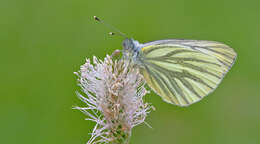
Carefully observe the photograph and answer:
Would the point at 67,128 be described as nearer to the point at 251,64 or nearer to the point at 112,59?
the point at 112,59

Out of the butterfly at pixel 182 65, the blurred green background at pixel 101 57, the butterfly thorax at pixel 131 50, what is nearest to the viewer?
the butterfly thorax at pixel 131 50

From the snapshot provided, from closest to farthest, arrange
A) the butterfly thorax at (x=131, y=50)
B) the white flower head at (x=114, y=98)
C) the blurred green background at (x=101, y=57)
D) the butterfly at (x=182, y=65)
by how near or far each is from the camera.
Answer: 1. the white flower head at (x=114, y=98)
2. the butterfly thorax at (x=131, y=50)
3. the butterfly at (x=182, y=65)
4. the blurred green background at (x=101, y=57)

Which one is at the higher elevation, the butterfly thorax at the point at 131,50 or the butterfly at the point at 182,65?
the butterfly thorax at the point at 131,50

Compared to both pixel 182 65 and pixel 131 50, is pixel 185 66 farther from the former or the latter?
pixel 131 50

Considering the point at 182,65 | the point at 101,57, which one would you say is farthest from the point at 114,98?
the point at 101,57

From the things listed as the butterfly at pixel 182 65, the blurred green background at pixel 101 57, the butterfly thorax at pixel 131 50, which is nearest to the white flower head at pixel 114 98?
the butterfly thorax at pixel 131 50

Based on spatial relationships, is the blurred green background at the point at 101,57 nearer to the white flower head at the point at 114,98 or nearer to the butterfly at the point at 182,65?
the butterfly at the point at 182,65
